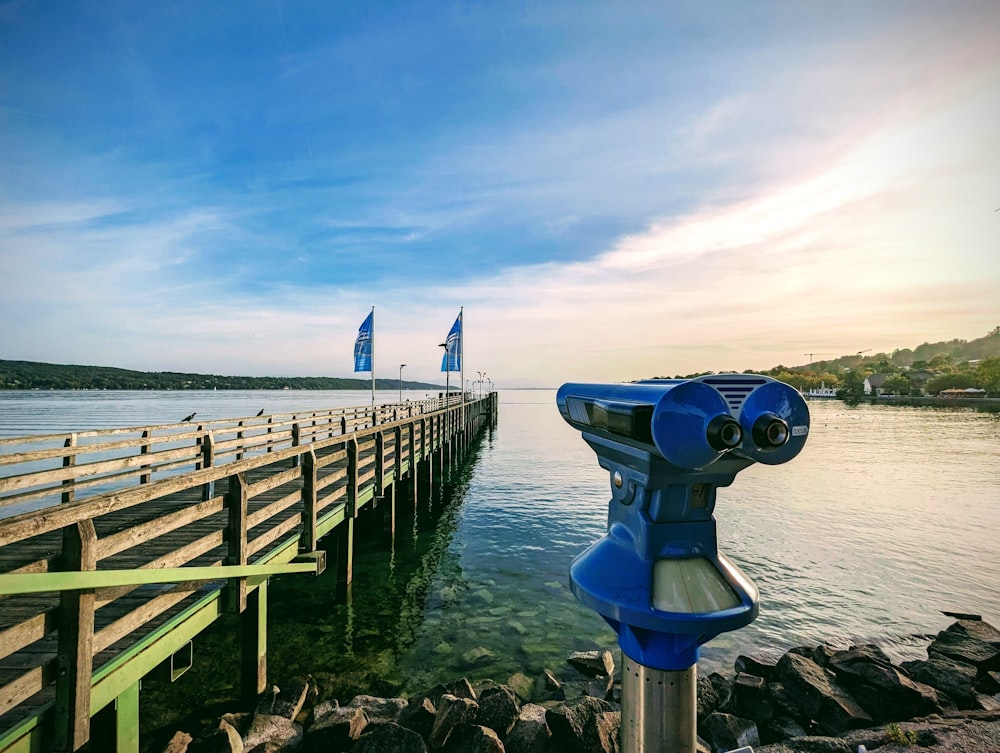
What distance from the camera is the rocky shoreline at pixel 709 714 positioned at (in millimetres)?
4398

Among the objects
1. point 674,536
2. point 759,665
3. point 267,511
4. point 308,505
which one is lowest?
point 759,665

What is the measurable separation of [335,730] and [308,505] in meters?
2.48

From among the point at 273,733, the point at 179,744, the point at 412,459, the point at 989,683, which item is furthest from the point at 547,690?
the point at 412,459

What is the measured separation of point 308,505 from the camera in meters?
6.43

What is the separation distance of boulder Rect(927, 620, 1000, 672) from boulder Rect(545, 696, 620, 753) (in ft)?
17.4

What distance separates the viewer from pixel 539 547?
42.0 ft

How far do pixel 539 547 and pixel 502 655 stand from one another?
562cm

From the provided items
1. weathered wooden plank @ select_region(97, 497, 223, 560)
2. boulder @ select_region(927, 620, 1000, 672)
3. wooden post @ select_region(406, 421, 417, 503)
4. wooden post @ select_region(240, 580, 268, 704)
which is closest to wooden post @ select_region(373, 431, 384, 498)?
wooden post @ select_region(406, 421, 417, 503)

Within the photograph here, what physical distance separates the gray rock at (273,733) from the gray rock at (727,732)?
3.67 metres

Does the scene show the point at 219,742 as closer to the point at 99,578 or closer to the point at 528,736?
the point at 99,578

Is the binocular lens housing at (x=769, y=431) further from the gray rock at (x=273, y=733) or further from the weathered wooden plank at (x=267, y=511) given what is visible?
the gray rock at (x=273, y=733)

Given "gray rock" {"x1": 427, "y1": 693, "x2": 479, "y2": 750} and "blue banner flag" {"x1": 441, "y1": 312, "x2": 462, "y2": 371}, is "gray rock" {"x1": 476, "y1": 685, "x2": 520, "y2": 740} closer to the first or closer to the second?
"gray rock" {"x1": 427, "y1": 693, "x2": 479, "y2": 750}

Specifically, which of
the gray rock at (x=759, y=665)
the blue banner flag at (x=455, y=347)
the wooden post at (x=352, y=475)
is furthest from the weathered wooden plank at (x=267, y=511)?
the blue banner flag at (x=455, y=347)

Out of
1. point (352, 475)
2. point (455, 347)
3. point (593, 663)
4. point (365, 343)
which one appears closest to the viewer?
point (593, 663)
